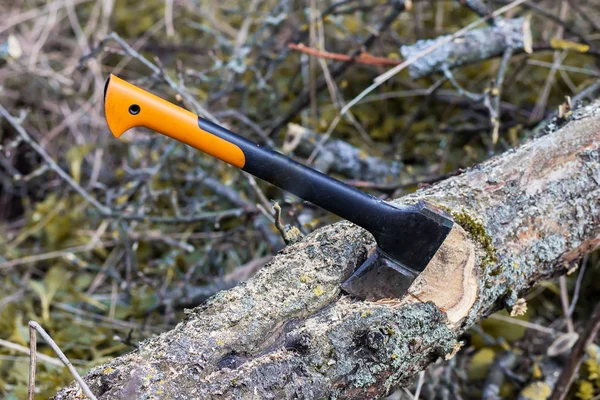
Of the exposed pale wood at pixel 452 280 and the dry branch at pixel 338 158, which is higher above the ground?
the dry branch at pixel 338 158

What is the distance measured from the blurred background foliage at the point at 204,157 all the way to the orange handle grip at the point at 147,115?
650 millimetres

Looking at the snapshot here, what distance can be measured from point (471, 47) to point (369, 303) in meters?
1.43

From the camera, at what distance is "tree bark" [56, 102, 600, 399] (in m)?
1.13

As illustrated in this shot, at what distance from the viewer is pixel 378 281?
4.19ft

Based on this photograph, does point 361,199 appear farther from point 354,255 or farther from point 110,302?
point 110,302

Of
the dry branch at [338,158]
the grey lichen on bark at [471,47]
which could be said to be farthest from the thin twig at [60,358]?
the grey lichen on bark at [471,47]

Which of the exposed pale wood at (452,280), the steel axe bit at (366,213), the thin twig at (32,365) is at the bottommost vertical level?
the thin twig at (32,365)

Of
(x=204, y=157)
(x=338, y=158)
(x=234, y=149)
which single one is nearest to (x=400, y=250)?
(x=234, y=149)

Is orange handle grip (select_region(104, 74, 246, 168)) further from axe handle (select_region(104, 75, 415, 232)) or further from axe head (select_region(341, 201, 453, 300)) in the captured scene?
axe head (select_region(341, 201, 453, 300))

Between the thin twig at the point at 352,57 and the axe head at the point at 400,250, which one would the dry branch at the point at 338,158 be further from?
the axe head at the point at 400,250

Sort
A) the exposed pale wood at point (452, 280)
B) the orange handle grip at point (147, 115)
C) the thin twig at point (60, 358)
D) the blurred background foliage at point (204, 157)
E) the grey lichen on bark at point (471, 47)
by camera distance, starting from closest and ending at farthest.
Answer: the thin twig at point (60, 358), the orange handle grip at point (147, 115), the exposed pale wood at point (452, 280), the blurred background foliage at point (204, 157), the grey lichen on bark at point (471, 47)

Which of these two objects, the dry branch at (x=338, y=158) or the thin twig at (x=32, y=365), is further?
the dry branch at (x=338, y=158)

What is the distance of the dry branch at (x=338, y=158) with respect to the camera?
2.49 meters

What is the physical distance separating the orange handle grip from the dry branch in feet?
4.15
